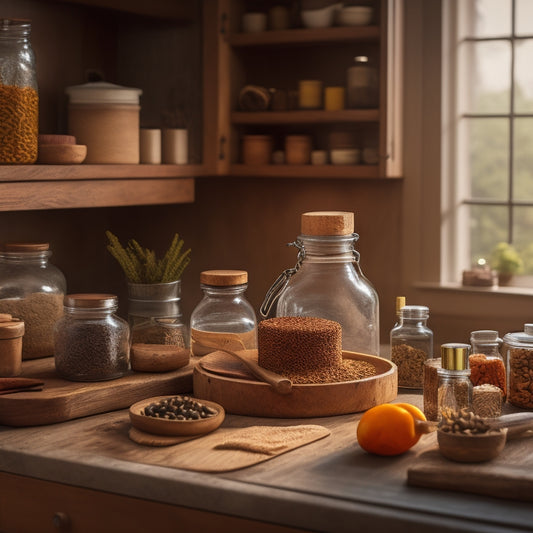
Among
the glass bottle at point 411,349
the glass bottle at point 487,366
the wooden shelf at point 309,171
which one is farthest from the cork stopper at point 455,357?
the wooden shelf at point 309,171

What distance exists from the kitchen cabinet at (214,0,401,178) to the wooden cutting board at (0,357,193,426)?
3.40 feet

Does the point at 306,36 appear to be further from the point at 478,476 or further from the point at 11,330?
the point at 478,476

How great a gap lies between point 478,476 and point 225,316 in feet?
2.78

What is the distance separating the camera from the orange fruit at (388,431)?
56.2 inches

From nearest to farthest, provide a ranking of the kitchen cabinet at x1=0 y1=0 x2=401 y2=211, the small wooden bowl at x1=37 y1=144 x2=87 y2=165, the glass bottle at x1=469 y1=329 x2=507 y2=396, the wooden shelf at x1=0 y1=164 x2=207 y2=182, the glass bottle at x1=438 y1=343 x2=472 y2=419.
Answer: the glass bottle at x1=438 y1=343 x2=472 y2=419 → the glass bottle at x1=469 y1=329 x2=507 y2=396 → the wooden shelf at x1=0 y1=164 x2=207 y2=182 → the small wooden bowl at x1=37 y1=144 x2=87 y2=165 → the kitchen cabinet at x1=0 y1=0 x2=401 y2=211

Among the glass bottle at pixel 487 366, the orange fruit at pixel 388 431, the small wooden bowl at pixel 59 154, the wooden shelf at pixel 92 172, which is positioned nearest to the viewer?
the orange fruit at pixel 388 431

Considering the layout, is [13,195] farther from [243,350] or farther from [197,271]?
[197,271]

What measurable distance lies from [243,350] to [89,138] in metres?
0.83

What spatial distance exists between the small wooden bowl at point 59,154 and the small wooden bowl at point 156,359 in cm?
59

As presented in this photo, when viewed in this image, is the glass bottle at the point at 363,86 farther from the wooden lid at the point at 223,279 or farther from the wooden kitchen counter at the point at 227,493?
the wooden kitchen counter at the point at 227,493

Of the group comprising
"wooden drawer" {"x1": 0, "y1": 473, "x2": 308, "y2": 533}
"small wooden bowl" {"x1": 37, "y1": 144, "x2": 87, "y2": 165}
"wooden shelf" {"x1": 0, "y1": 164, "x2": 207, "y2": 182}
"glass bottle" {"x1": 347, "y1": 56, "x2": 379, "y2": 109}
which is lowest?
"wooden drawer" {"x1": 0, "y1": 473, "x2": 308, "y2": 533}

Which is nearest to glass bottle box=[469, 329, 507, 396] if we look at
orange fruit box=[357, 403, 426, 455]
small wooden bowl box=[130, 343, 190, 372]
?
orange fruit box=[357, 403, 426, 455]

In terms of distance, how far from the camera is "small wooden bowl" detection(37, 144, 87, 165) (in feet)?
7.29

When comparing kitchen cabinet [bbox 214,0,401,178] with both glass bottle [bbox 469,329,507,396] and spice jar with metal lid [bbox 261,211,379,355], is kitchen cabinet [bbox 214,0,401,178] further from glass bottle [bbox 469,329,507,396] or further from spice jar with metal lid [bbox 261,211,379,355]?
glass bottle [bbox 469,329,507,396]
